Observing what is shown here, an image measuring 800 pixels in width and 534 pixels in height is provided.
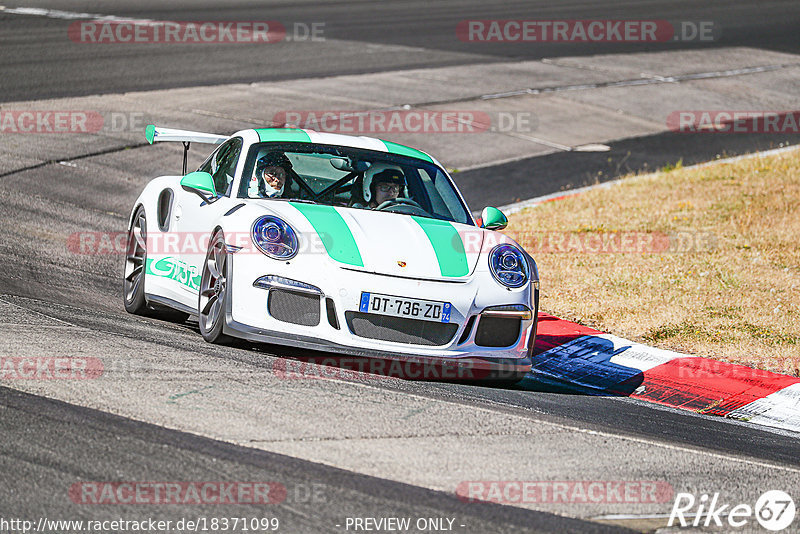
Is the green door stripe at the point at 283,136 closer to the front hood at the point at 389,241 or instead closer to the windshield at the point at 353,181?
the windshield at the point at 353,181

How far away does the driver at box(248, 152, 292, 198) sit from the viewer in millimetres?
7238

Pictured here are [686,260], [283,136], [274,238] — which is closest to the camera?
[274,238]

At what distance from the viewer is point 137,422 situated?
477 cm

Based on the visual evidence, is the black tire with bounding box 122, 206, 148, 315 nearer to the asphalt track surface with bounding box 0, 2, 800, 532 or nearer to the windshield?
the asphalt track surface with bounding box 0, 2, 800, 532

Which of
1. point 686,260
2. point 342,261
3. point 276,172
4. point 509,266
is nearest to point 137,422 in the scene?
point 342,261

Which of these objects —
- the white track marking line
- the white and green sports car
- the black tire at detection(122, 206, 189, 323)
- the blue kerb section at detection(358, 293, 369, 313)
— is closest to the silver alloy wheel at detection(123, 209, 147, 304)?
the black tire at detection(122, 206, 189, 323)

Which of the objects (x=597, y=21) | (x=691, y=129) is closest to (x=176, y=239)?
(x=691, y=129)

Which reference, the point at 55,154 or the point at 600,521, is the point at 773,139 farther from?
the point at 600,521

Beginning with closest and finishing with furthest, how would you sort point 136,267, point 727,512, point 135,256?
point 727,512 → point 136,267 → point 135,256

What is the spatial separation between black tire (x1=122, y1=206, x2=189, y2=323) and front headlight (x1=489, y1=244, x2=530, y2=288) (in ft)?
8.49

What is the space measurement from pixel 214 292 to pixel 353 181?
4.63ft

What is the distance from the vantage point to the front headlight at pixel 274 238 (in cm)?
632

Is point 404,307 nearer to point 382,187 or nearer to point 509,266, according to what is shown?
point 509,266

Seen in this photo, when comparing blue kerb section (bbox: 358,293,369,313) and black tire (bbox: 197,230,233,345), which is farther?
black tire (bbox: 197,230,233,345)
